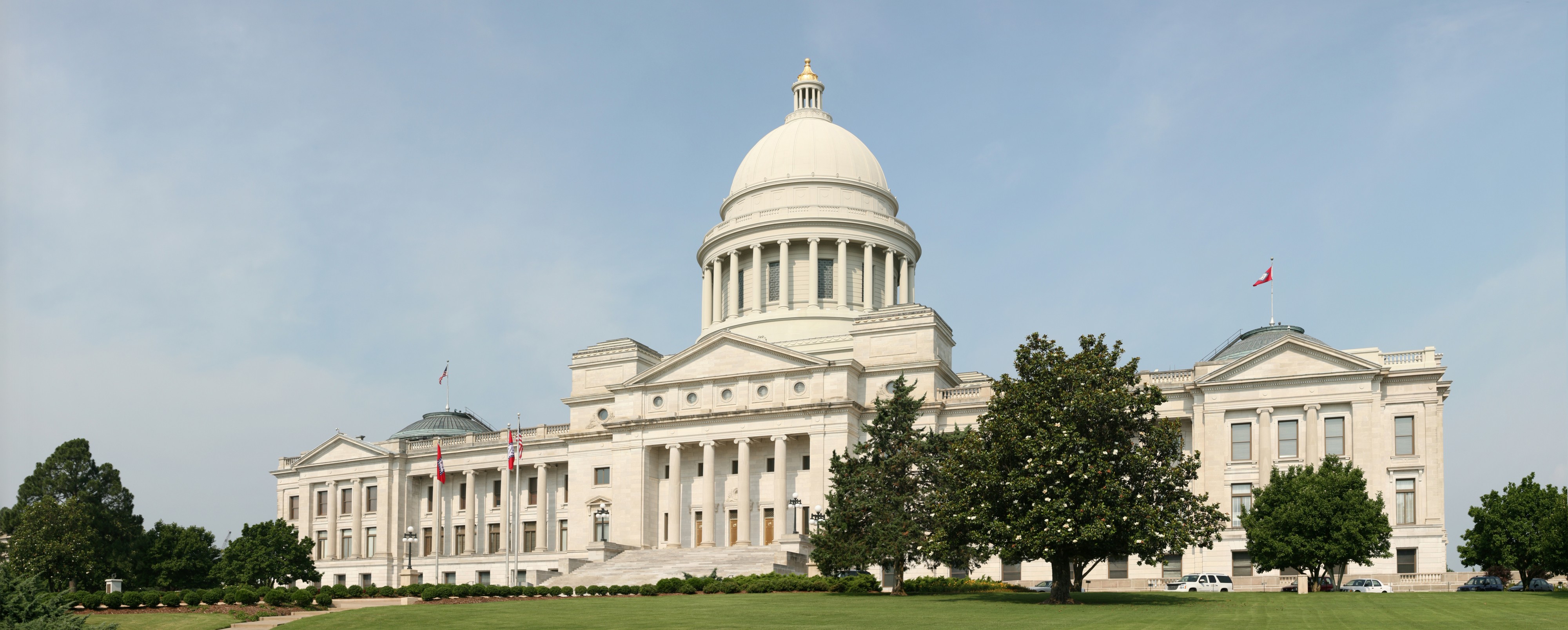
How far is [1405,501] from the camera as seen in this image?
6078 centimetres

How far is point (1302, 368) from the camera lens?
62531mm

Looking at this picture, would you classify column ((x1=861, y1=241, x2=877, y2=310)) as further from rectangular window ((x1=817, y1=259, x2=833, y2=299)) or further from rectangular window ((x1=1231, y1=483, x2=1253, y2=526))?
rectangular window ((x1=1231, y1=483, x2=1253, y2=526))

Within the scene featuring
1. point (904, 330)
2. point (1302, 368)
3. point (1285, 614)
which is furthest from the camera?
point (904, 330)

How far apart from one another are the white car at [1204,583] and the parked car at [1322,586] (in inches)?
136

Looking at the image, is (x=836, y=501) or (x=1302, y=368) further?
(x=1302, y=368)

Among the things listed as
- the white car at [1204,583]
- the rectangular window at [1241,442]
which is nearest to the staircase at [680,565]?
the white car at [1204,583]

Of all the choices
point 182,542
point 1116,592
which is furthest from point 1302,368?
point 182,542

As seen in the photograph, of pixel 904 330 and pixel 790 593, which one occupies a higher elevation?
Answer: pixel 904 330

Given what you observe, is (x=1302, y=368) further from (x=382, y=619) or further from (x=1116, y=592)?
(x=382, y=619)

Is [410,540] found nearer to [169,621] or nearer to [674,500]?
[674,500]

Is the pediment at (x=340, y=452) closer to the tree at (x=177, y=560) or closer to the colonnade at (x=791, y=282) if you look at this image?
the tree at (x=177, y=560)

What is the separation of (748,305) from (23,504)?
51159 mm

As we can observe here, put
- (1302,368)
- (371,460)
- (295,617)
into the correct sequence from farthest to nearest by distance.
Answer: (371,460), (1302,368), (295,617)

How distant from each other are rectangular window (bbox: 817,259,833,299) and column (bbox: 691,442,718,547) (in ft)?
53.0
